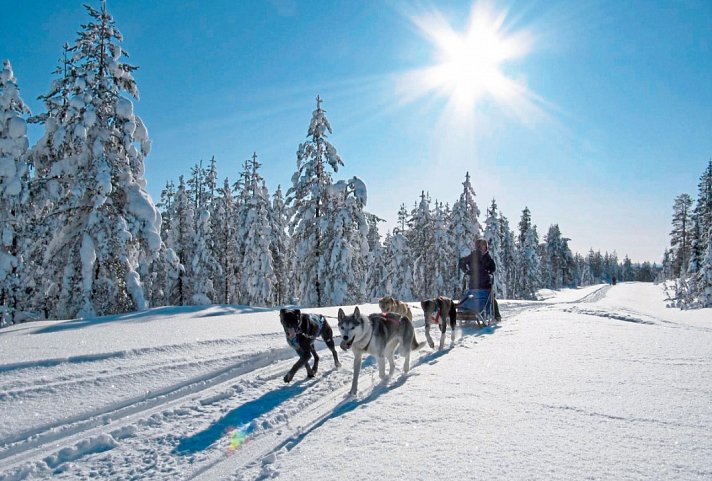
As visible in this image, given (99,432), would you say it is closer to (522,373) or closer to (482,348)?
(522,373)

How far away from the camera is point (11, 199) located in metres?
14.7

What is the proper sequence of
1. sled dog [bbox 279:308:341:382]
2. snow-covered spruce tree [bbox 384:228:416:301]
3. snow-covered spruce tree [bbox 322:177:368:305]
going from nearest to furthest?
sled dog [bbox 279:308:341:382] → snow-covered spruce tree [bbox 322:177:368:305] → snow-covered spruce tree [bbox 384:228:416:301]

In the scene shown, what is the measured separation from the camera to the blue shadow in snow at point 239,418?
4.11 metres

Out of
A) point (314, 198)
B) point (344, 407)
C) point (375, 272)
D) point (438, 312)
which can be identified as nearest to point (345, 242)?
point (314, 198)

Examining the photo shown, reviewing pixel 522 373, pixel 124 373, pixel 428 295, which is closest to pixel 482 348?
pixel 522 373

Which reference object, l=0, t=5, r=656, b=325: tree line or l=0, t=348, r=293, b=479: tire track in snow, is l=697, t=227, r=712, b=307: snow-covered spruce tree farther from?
l=0, t=348, r=293, b=479: tire track in snow

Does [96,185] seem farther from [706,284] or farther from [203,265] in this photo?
[706,284]

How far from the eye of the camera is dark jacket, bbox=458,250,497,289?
1213 centimetres

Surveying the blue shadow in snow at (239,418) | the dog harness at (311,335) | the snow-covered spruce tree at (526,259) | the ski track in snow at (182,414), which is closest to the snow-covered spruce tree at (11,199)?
the ski track in snow at (182,414)

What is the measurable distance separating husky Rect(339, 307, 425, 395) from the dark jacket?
5.62 metres

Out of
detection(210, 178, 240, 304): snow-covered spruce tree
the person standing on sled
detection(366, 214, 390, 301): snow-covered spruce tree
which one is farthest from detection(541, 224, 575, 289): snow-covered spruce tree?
the person standing on sled

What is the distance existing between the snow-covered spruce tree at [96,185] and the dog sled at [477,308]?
434 inches

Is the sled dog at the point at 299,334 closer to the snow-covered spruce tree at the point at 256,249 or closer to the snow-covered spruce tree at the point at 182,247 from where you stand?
the snow-covered spruce tree at the point at 256,249

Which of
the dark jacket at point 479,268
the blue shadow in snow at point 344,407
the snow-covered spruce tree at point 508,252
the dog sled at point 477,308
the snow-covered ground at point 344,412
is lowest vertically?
the blue shadow in snow at point 344,407
